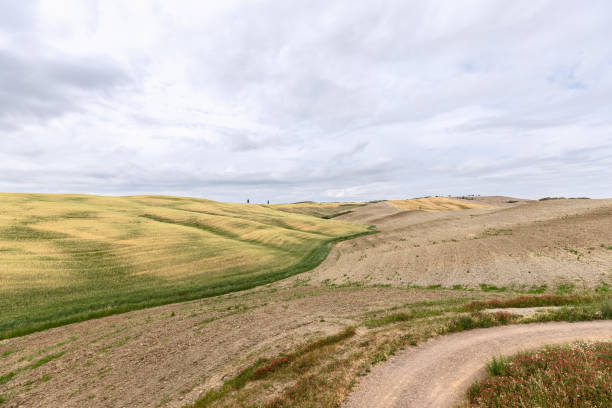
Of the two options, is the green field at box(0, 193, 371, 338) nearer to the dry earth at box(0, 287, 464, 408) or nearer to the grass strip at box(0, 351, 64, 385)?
the dry earth at box(0, 287, 464, 408)

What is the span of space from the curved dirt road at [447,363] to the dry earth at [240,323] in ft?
22.9

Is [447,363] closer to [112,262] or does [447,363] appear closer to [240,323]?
[240,323]

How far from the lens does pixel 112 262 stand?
38.4m

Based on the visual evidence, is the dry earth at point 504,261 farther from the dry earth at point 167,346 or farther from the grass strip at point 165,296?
the dry earth at point 167,346

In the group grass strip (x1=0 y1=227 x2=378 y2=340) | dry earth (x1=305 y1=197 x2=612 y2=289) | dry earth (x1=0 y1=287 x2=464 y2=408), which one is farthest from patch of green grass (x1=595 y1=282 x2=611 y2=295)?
grass strip (x1=0 y1=227 x2=378 y2=340)

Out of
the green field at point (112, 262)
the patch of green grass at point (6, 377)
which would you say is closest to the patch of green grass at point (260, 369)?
the patch of green grass at point (6, 377)

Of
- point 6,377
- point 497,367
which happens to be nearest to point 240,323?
point 6,377

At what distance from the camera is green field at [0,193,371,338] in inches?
1051

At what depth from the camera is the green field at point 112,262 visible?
26.7 m

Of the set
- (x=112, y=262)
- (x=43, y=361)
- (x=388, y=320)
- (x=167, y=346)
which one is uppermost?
(x=388, y=320)

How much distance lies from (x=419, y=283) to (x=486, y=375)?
22406 mm

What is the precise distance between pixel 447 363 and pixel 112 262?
42993 mm

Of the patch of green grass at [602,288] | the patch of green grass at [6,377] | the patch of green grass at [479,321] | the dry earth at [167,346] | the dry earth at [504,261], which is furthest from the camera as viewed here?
the dry earth at [504,261]

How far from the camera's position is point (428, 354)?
1174 centimetres
